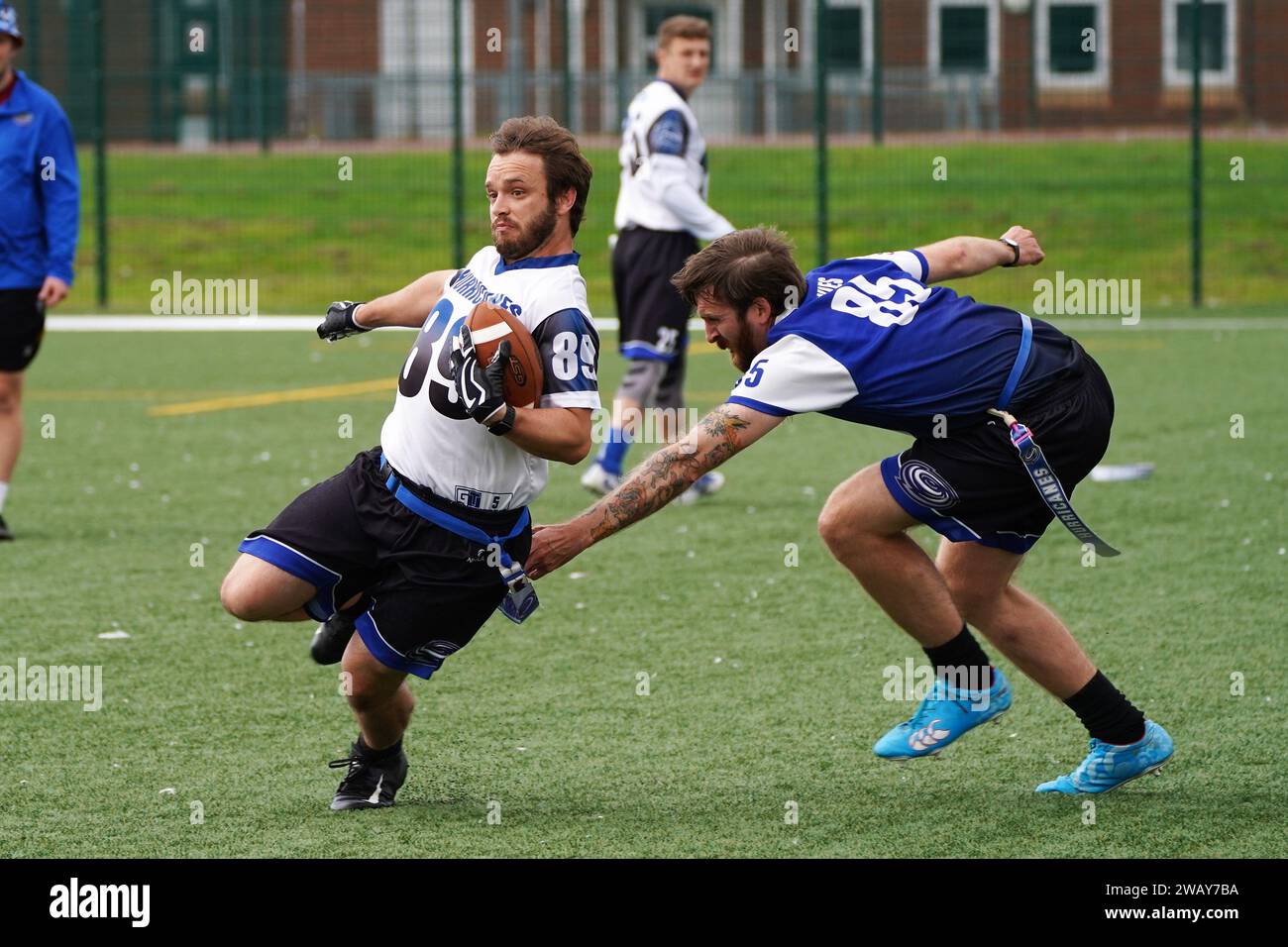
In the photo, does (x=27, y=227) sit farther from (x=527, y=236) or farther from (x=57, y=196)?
(x=527, y=236)

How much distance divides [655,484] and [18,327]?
4.92 metres

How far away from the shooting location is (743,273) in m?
4.66

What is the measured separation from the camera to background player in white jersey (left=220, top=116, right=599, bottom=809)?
4.68m

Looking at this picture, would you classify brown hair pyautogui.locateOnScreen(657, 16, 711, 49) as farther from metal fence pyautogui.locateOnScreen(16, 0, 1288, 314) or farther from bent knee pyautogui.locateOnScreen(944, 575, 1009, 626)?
metal fence pyautogui.locateOnScreen(16, 0, 1288, 314)

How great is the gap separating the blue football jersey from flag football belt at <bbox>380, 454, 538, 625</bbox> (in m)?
0.67

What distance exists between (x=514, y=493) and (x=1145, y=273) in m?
17.6

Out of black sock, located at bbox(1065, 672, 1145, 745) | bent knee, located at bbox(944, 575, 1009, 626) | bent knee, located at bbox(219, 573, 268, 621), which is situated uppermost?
bent knee, located at bbox(219, 573, 268, 621)

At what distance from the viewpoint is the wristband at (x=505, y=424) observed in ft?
14.2

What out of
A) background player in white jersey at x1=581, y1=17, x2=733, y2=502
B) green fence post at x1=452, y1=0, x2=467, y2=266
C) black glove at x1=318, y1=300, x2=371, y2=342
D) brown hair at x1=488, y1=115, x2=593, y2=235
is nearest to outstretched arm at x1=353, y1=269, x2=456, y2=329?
black glove at x1=318, y1=300, x2=371, y2=342

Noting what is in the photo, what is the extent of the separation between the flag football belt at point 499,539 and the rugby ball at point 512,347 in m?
0.39

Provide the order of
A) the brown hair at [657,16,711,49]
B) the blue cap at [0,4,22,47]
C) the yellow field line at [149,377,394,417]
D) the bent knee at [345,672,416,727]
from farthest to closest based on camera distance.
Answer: the yellow field line at [149,377,394,417] → the brown hair at [657,16,711,49] → the blue cap at [0,4,22,47] → the bent knee at [345,672,416,727]

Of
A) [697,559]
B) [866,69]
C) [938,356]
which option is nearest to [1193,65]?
[866,69]

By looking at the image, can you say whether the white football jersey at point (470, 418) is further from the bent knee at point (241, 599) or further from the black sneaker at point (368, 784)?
the black sneaker at point (368, 784)

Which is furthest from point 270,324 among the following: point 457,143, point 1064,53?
point 1064,53
